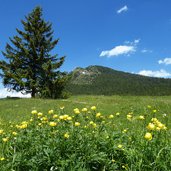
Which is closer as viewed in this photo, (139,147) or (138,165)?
(138,165)

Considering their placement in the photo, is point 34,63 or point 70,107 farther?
point 34,63

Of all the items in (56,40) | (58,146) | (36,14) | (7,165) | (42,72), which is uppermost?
(36,14)

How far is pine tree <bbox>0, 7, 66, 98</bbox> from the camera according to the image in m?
38.2

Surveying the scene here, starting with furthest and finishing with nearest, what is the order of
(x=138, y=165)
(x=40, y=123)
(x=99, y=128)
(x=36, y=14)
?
1. (x=36, y=14)
2. (x=40, y=123)
3. (x=99, y=128)
4. (x=138, y=165)

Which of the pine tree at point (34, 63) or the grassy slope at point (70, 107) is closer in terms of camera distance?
the grassy slope at point (70, 107)

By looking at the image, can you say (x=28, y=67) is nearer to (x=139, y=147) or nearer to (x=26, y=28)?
(x=26, y=28)

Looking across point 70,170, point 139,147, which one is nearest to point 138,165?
point 139,147

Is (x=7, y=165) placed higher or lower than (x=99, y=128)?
lower

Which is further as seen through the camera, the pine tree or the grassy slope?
the pine tree

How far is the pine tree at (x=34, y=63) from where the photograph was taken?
3819 centimetres

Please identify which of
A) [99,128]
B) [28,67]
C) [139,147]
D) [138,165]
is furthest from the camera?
[28,67]

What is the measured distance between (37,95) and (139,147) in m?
36.0

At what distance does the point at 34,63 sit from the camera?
39.8 meters

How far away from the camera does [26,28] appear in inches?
1602
